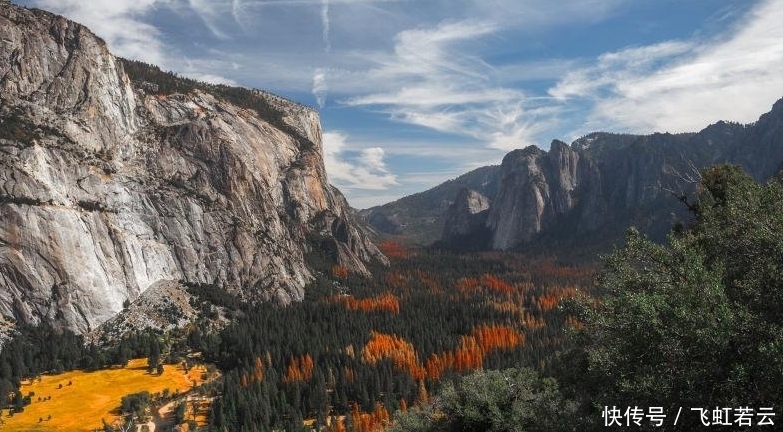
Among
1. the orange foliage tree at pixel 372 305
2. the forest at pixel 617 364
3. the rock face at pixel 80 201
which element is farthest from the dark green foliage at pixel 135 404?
the orange foliage tree at pixel 372 305

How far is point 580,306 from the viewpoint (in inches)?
1251

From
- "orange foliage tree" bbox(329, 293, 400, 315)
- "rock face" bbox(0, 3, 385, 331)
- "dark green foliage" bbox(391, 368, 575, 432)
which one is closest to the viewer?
"dark green foliage" bbox(391, 368, 575, 432)

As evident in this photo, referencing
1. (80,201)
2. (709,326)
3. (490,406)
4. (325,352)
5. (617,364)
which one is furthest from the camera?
(80,201)

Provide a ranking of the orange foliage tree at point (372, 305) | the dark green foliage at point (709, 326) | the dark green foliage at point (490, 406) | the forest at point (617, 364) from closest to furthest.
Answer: the dark green foliage at point (709, 326), the forest at point (617, 364), the dark green foliage at point (490, 406), the orange foliage tree at point (372, 305)

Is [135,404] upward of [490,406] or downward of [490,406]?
downward

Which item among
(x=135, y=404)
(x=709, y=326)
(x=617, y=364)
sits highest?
(x=709, y=326)

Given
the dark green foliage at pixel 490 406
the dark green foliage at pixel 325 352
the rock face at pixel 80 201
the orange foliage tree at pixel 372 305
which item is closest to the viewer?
the dark green foliage at pixel 490 406

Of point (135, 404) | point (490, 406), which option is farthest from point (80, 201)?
point (490, 406)

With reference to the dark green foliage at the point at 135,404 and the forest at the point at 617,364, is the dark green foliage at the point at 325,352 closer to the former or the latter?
the forest at the point at 617,364

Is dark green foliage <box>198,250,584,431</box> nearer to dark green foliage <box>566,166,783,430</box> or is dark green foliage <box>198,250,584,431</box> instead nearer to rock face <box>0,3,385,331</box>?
rock face <box>0,3,385,331</box>

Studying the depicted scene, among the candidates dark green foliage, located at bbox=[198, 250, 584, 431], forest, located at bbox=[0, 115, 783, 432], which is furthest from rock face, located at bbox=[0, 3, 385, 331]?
dark green foliage, located at bbox=[198, 250, 584, 431]

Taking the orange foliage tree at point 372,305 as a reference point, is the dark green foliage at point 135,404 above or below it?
below

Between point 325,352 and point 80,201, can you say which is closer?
point 325,352

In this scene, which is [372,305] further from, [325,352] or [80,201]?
[80,201]
